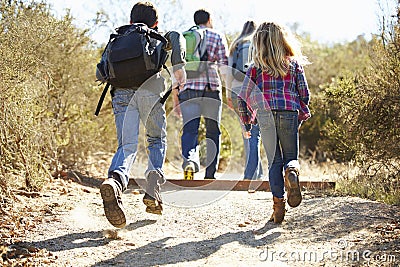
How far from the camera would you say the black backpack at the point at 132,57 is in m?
4.33

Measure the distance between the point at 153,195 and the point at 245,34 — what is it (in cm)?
269

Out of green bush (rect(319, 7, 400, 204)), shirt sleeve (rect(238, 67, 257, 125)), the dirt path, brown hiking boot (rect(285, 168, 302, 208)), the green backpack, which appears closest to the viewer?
the dirt path

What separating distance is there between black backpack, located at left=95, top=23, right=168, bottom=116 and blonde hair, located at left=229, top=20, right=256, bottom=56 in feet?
6.58

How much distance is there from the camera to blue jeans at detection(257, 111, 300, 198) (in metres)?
4.47

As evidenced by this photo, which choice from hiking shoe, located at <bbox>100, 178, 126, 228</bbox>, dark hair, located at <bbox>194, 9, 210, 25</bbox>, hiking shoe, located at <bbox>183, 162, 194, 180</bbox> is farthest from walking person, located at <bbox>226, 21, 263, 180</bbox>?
hiking shoe, located at <bbox>100, 178, 126, 228</bbox>

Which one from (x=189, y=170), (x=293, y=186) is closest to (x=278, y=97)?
(x=293, y=186)

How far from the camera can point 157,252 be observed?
3.84m

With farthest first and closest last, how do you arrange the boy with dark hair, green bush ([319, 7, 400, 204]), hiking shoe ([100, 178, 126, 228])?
1. green bush ([319, 7, 400, 204])
2. the boy with dark hair
3. hiking shoe ([100, 178, 126, 228])

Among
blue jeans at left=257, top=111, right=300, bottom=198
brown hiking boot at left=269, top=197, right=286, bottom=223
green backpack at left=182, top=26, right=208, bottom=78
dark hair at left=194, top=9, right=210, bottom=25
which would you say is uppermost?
dark hair at left=194, top=9, right=210, bottom=25

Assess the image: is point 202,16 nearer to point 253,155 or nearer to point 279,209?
point 253,155

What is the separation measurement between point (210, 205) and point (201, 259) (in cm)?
165

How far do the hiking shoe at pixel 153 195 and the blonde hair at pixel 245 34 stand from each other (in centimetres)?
232

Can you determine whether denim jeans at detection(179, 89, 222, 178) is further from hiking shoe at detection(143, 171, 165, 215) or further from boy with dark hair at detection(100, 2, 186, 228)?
hiking shoe at detection(143, 171, 165, 215)

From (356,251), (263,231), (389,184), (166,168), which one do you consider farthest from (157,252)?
(166,168)
